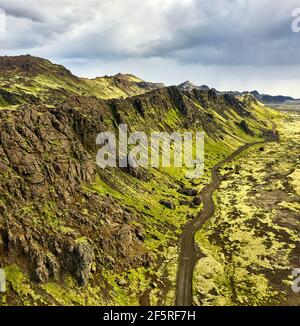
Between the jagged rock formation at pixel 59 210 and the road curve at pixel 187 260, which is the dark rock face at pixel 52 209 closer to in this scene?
the jagged rock formation at pixel 59 210

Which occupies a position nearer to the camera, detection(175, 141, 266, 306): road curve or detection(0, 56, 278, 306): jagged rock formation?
detection(0, 56, 278, 306): jagged rock formation

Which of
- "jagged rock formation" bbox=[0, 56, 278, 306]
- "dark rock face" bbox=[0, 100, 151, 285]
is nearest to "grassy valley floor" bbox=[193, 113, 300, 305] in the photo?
"jagged rock formation" bbox=[0, 56, 278, 306]

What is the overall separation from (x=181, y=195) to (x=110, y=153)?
45.2 m

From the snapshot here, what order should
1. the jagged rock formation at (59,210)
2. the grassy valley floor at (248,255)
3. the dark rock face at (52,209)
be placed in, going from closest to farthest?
the dark rock face at (52,209)
the jagged rock formation at (59,210)
the grassy valley floor at (248,255)

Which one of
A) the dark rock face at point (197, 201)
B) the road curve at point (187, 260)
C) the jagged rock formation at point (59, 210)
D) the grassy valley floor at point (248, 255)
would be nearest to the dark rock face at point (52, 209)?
the jagged rock formation at point (59, 210)

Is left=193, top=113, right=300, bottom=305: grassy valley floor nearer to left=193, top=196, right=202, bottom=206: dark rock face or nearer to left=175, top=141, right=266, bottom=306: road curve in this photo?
left=175, top=141, right=266, bottom=306: road curve

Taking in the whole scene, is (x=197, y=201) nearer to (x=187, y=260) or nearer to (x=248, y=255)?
(x=248, y=255)

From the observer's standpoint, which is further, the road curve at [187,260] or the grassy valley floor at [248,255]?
the road curve at [187,260]

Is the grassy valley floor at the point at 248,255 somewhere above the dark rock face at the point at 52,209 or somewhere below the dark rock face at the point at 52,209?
below

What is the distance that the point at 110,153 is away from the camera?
192 meters

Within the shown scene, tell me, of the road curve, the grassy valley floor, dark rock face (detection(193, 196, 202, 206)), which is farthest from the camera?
dark rock face (detection(193, 196, 202, 206))

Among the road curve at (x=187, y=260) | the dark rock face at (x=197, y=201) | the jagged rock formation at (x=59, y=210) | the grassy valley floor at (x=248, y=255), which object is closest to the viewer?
the jagged rock formation at (x=59, y=210)

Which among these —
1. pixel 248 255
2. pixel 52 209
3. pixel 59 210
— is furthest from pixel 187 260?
pixel 52 209

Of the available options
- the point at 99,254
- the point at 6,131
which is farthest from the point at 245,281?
the point at 6,131
